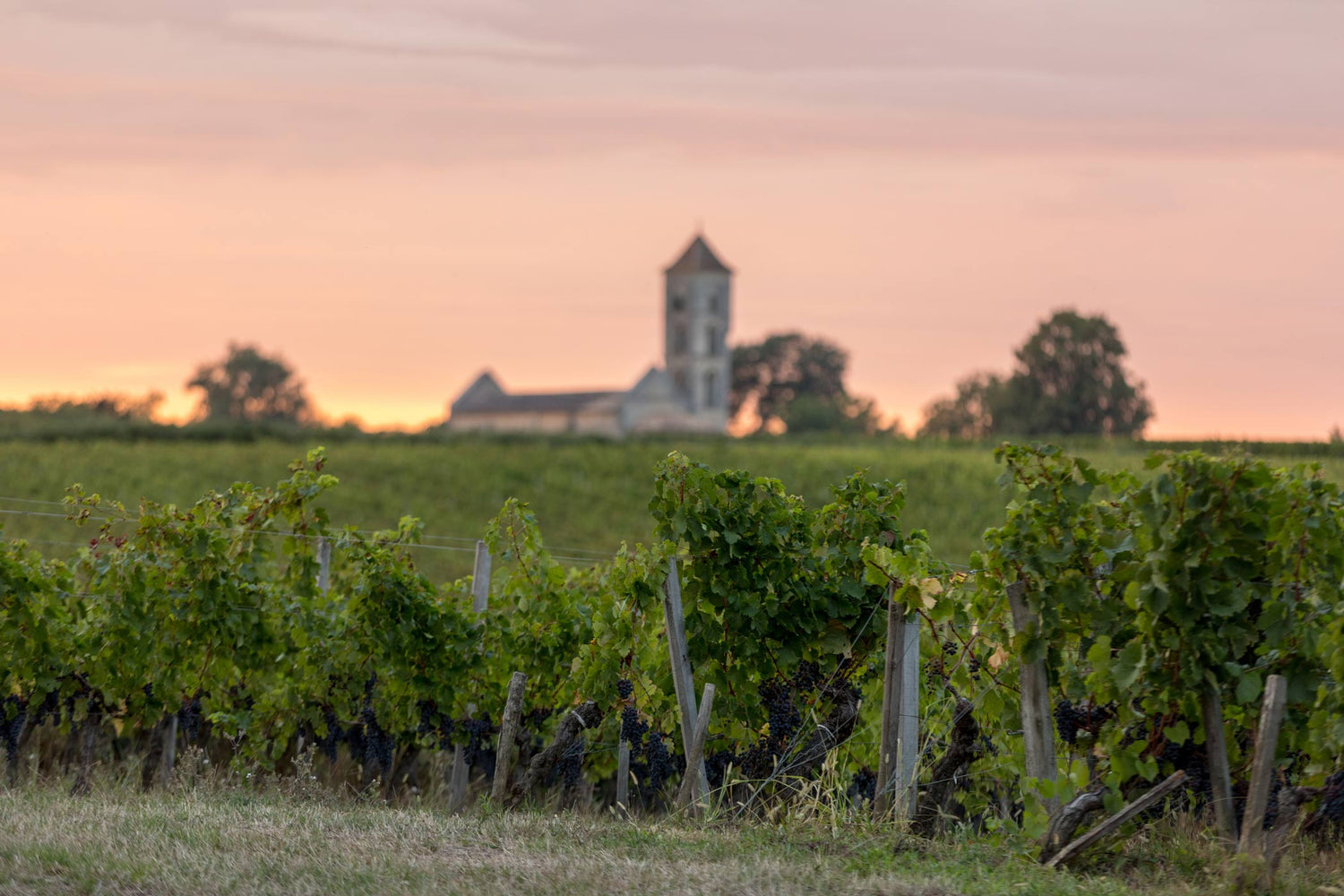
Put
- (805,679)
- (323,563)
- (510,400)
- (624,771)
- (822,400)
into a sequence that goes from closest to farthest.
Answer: (805,679)
(624,771)
(323,563)
(822,400)
(510,400)

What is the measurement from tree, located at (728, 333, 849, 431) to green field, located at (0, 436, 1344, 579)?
183 feet

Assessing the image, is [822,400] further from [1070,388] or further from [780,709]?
[780,709]

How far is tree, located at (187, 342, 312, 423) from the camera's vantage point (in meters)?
103

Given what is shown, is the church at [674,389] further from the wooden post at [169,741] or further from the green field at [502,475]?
the wooden post at [169,741]

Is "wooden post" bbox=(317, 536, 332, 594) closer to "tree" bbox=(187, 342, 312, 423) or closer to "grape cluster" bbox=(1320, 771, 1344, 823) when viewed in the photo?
"grape cluster" bbox=(1320, 771, 1344, 823)

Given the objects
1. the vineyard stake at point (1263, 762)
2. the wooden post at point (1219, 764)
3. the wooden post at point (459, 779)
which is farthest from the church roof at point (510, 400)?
the vineyard stake at point (1263, 762)

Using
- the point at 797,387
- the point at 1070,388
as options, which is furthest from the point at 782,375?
the point at 1070,388

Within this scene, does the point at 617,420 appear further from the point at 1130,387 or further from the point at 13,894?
the point at 13,894

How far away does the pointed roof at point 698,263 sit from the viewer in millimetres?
109938

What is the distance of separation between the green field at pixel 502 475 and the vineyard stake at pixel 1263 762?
2282 cm

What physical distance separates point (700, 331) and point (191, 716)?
100402mm

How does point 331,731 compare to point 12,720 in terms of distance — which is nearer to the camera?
point 12,720

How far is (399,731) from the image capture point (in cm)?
866

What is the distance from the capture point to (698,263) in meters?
110
